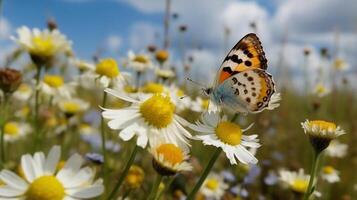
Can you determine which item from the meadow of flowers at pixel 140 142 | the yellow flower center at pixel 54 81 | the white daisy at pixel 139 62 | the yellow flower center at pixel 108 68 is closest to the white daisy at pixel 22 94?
the meadow of flowers at pixel 140 142

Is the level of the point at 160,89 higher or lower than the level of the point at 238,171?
higher

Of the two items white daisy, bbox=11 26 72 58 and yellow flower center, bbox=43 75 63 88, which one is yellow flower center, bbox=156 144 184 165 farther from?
yellow flower center, bbox=43 75 63 88

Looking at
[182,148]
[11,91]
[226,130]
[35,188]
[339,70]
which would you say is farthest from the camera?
[339,70]

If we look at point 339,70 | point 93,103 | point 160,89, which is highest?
point 160,89

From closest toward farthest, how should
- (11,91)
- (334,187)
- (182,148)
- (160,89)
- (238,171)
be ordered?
(182,148) → (11,91) → (160,89) → (238,171) → (334,187)

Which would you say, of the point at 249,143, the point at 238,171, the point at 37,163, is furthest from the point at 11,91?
the point at 238,171

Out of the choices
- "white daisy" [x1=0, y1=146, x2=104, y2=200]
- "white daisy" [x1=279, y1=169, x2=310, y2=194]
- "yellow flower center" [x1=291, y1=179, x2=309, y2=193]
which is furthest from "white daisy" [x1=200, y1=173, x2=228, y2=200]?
"white daisy" [x1=0, y1=146, x2=104, y2=200]

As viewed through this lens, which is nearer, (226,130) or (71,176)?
(71,176)

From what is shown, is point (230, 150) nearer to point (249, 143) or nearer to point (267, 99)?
point (249, 143)

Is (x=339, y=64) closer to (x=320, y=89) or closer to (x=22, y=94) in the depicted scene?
(x=320, y=89)
